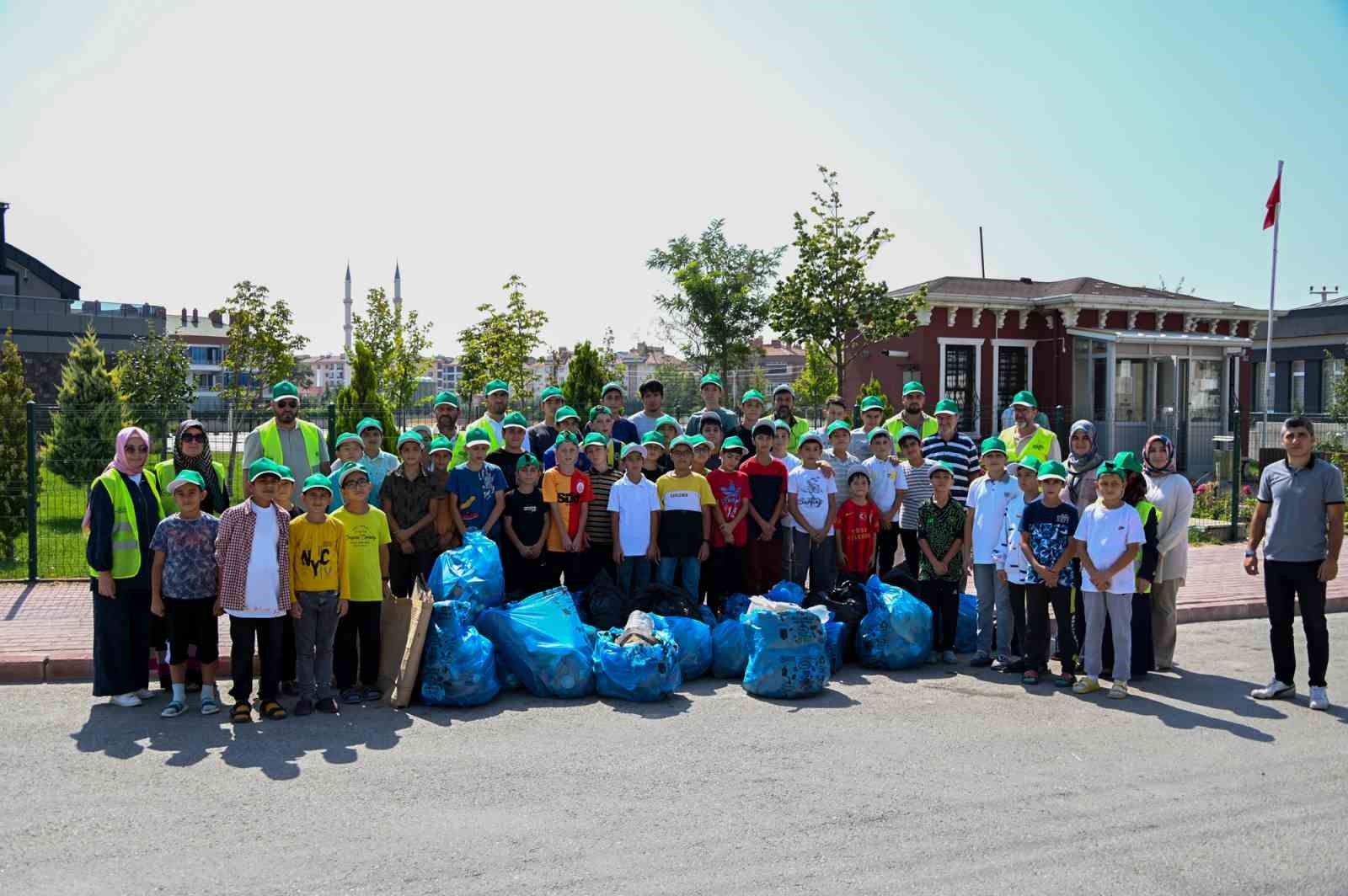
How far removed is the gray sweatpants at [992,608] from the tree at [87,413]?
13.0m

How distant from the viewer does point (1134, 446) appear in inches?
1045

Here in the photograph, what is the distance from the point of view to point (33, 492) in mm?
11117

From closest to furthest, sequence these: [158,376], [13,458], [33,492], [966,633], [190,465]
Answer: [190,465] → [966,633] → [33,492] → [13,458] → [158,376]

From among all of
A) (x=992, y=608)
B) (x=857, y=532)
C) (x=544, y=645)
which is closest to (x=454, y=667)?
(x=544, y=645)

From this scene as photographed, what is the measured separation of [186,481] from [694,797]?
386 centimetres

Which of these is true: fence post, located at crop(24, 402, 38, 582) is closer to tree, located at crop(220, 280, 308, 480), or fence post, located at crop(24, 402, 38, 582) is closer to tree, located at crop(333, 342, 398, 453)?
tree, located at crop(333, 342, 398, 453)

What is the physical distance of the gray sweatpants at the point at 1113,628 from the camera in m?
7.28

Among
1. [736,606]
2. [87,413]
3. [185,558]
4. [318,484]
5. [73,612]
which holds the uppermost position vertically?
[87,413]

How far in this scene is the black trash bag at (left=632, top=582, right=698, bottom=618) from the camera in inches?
318

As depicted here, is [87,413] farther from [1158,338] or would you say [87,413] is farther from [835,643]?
[1158,338]

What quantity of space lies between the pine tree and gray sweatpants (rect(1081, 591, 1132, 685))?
37.2ft

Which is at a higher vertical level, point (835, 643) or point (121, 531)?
point (121, 531)

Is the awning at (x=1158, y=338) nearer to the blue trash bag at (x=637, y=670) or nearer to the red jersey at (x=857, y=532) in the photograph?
the red jersey at (x=857, y=532)

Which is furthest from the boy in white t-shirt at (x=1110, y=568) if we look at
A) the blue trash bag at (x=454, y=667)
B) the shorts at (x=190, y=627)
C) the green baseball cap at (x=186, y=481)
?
the green baseball cap at (x=186, y=481)
